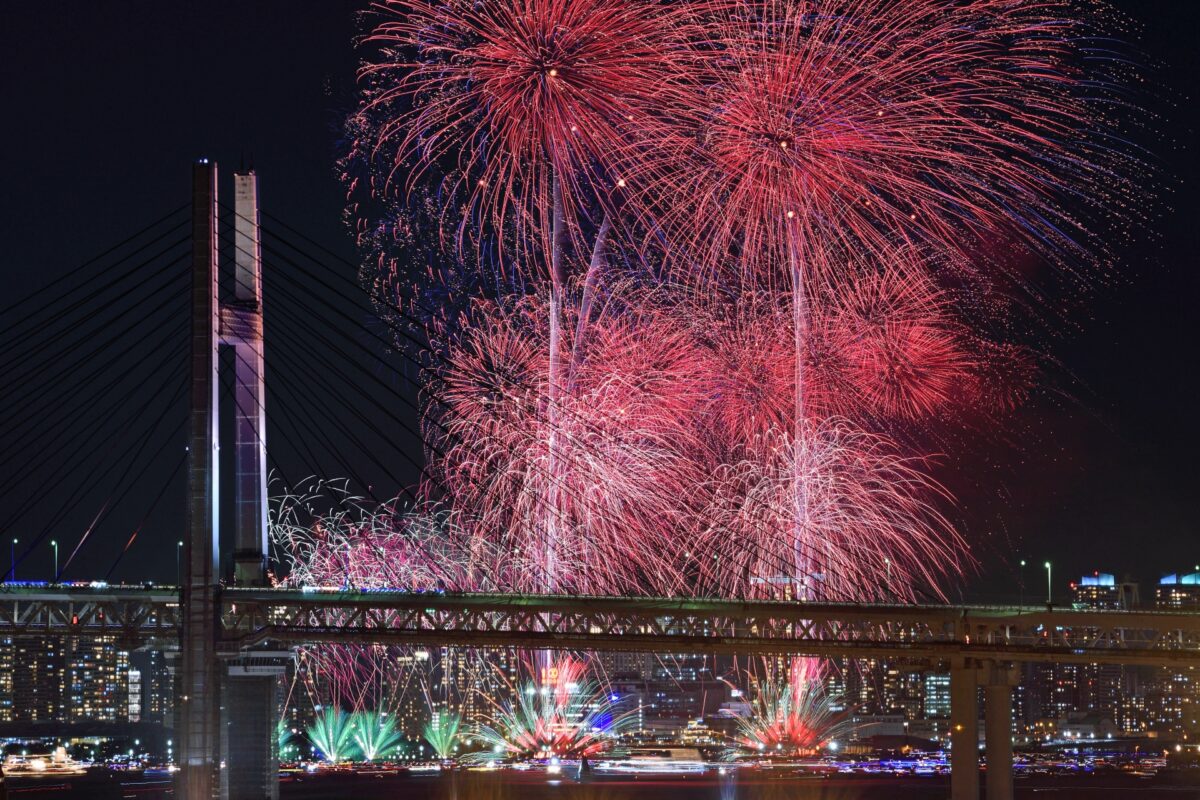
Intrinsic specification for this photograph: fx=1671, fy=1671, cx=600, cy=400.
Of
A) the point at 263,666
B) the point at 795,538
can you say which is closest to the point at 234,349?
the point at 263,666

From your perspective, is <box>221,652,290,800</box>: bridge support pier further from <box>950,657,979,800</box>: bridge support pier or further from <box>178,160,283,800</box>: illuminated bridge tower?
<box>950,657,979,800</box>: bridge support pier

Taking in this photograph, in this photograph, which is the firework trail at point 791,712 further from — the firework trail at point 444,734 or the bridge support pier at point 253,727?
the bridge support pier at point 253,727

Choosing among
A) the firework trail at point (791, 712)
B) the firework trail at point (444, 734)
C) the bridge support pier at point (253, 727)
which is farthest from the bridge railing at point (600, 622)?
the firework trail at point (444, 734)

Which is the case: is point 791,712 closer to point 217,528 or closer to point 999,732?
point 999,732

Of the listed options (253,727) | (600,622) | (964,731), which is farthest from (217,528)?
(964,731)

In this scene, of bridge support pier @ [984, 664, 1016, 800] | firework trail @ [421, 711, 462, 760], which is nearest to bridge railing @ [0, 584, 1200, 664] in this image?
bridge support pier @ [984, 664, 1016, 800]
